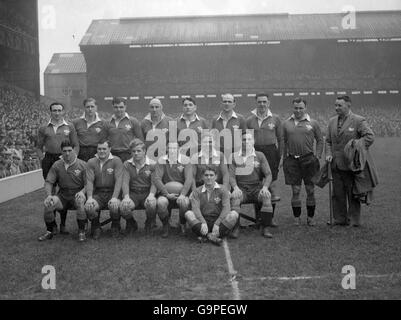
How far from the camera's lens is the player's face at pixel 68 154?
7262 mm

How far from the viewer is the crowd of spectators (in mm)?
12633

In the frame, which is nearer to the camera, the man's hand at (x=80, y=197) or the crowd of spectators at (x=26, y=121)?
the man's hand at (x=80, y=197)

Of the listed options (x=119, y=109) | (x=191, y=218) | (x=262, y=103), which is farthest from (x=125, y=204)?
(x=262, y=103)

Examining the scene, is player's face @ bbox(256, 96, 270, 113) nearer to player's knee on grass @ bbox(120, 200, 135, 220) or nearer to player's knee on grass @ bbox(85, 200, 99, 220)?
player's knee on grass @ bbox(120, 200, 135, 220)

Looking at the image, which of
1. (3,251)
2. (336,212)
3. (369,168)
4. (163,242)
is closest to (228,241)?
(163,242)

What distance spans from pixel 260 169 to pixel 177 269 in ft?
8.49

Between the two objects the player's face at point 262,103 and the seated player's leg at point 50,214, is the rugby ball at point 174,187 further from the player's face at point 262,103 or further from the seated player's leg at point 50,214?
the player's face at point 262,103

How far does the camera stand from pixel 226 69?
36.0 meters

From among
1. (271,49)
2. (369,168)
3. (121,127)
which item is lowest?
(369,168)

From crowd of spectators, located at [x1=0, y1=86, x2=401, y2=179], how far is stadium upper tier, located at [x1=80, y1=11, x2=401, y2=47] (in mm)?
5518

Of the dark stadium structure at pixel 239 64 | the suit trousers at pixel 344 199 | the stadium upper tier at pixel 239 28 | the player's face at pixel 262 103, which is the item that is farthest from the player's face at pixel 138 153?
the stadium upper tier at pixel 239 28

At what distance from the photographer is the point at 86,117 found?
8188 millimetres

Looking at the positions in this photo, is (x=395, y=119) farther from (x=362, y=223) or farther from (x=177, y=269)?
(x=177, y=269)

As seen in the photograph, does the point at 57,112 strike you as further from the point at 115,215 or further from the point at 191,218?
the point at 191,218
